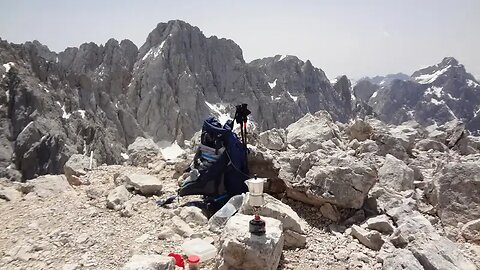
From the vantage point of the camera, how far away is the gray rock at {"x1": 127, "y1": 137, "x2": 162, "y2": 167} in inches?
445

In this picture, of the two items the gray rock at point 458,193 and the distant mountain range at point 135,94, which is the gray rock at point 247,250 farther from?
the distant mountain range at point 135,94

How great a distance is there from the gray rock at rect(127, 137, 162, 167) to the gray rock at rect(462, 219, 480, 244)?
848 centimetres

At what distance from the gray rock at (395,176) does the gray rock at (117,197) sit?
5.98 meters

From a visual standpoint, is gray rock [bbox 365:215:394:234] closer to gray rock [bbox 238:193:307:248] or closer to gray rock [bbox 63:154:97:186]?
gray rock [bbox 238:193:307:248]

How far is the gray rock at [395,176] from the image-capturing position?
8.27 m

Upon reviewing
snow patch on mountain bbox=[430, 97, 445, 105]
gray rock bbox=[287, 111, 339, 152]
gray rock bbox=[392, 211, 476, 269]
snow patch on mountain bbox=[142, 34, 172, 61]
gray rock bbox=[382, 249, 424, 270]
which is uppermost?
snow patch on mountain bbox=[142, 34, 172, 61]

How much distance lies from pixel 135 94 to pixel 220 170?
283 feet

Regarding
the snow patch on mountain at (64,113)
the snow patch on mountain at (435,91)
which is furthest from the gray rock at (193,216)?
the snow patch on mountain at (435,91)

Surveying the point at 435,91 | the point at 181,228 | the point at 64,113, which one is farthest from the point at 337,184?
the point at 435,91

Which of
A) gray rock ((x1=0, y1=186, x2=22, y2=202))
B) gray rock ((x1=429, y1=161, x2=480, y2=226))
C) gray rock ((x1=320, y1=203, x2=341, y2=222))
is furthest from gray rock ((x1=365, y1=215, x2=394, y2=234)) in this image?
gray rock ((x1=0, y1=186, x2=22, y2=202))

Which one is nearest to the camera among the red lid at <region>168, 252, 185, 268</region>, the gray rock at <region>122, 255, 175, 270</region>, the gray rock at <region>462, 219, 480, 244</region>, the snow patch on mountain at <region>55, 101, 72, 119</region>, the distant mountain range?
the gray rock at <region>122, 255, 175, 270</region>

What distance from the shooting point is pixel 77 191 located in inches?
345

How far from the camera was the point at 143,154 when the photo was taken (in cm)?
1141

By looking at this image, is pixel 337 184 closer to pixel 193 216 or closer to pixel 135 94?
pixel 193 216
